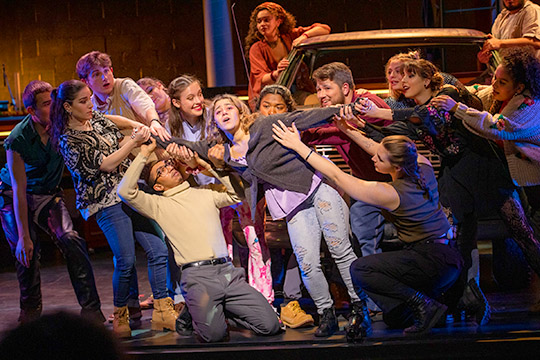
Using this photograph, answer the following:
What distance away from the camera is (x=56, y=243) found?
4.14m

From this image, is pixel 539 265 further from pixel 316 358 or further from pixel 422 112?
pixel 316 358

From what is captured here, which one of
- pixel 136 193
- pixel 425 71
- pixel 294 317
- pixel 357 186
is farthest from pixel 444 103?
pixel 136 193

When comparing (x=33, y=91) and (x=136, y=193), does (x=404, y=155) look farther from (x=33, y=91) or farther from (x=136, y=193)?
(x=33, y=91)

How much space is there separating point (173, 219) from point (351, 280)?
1.11 metres

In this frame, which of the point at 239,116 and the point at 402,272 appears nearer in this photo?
the point at 402,272

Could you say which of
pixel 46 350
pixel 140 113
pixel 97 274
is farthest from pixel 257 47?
pixel 46 350

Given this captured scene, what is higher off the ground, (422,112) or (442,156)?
(422,112)

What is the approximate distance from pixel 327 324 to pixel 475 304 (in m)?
0.86

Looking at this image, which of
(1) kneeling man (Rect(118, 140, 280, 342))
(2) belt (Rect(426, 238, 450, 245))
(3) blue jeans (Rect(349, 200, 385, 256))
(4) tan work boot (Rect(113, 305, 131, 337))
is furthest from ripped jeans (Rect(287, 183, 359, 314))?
(4) tan work boot (Rect(113, 305, 131, 337))

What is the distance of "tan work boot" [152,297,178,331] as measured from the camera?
12.8ft

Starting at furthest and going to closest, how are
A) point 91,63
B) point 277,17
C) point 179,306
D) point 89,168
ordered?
point 277,17
point 91,63
point 179,306
point 89,168

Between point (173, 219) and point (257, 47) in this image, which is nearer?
point (173, 219)

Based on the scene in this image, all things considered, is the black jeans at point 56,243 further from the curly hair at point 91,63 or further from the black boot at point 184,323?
the curly hair at point 91,63

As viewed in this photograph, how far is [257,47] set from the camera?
17.0 ft
